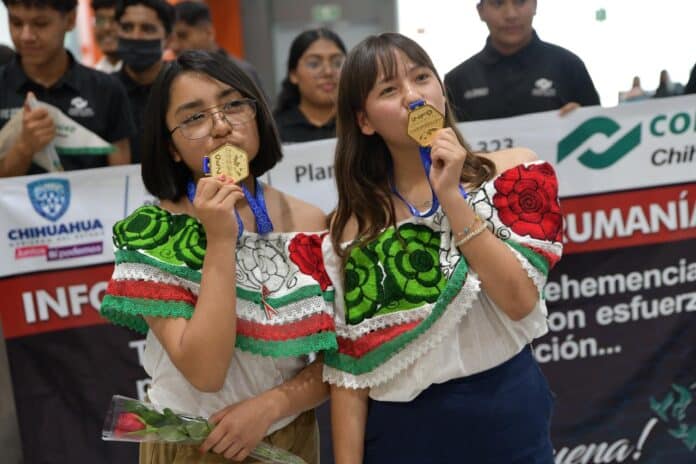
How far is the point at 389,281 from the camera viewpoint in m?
1.78

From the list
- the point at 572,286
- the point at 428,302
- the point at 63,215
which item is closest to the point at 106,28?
the point at 63,215

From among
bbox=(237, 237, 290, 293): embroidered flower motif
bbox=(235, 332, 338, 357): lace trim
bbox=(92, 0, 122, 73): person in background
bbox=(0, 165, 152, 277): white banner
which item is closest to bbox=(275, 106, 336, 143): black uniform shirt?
bbox=(0, 165, 152, 277): white banner

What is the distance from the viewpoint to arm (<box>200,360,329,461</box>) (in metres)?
1.74

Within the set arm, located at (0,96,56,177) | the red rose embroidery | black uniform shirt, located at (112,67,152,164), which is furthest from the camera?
black uniform shirt, located at (112,67,152,164)

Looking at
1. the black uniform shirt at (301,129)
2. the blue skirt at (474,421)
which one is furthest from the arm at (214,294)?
the black uniform shirt at (301,129)

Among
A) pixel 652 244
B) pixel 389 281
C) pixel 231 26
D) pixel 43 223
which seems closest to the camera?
pixel 389 281

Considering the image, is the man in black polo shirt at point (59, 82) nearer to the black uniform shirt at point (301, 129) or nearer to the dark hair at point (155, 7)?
the dark hair at point (155, 7)

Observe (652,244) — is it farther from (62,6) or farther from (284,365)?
(62,6)

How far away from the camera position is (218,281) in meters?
1.62

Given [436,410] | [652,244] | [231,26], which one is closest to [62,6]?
[436,410]

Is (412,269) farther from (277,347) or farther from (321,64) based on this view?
(321,64)

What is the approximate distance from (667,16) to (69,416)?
9.07ft

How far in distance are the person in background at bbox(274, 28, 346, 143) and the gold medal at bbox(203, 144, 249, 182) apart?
186 cm

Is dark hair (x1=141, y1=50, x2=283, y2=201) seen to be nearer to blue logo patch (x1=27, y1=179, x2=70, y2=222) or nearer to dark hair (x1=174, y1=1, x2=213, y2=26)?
blue logo patch (x1=27, y1=179, x2=70, y2=222)
